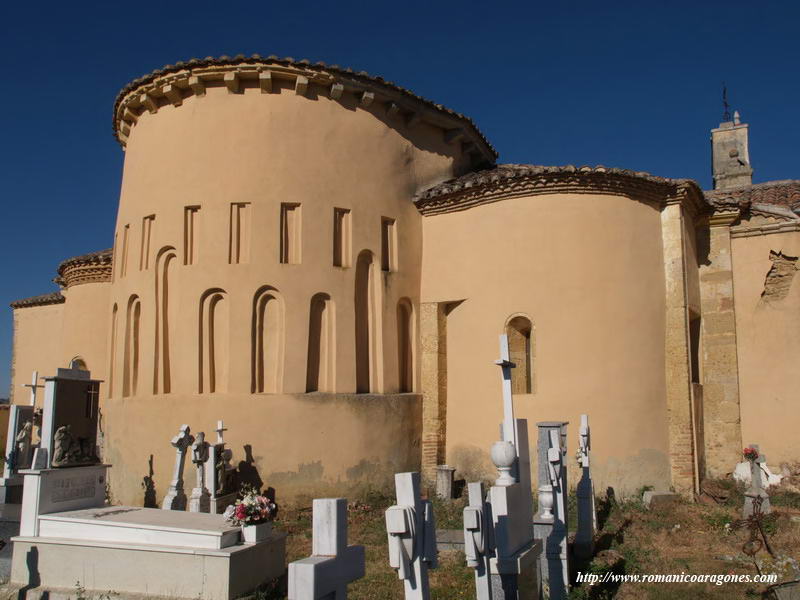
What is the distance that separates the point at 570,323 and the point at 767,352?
529 cm

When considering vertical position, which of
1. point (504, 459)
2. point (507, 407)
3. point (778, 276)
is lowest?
point (504, 459)

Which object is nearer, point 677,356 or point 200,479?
point 200,479

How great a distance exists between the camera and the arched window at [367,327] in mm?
16094

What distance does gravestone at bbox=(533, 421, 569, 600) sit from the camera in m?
8.76

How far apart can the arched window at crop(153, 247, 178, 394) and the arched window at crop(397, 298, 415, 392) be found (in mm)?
5220

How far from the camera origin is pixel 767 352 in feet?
55.0

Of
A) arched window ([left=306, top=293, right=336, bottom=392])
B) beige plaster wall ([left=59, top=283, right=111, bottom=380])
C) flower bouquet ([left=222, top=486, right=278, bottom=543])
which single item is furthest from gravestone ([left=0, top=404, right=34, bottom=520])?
arched window ([left=306, top=293, right=336, bottom=392])

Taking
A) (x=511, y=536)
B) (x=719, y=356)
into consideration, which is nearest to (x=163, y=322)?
(x=511, y=536)

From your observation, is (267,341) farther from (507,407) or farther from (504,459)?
(504,459)

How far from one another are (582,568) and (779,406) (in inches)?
361

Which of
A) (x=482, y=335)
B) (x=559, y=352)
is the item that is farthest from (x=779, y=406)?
(x=482, y=335)

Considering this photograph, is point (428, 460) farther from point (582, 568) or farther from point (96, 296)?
point (96, 296)

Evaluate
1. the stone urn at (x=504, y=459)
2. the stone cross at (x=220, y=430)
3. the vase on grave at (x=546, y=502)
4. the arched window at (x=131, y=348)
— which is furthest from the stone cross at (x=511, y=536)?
the arched window at (x=131, y=348)

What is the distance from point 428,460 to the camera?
16297 mm
